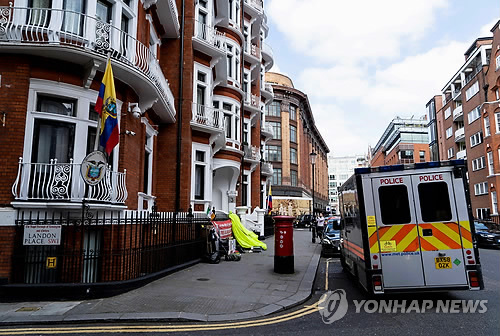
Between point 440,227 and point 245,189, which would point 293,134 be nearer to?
point 245,189

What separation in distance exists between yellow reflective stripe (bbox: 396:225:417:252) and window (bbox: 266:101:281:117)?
166ft

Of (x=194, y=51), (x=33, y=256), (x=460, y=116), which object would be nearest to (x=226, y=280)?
(x=33, y=256)

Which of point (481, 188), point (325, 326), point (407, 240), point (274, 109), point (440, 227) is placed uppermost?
point (274, 109)

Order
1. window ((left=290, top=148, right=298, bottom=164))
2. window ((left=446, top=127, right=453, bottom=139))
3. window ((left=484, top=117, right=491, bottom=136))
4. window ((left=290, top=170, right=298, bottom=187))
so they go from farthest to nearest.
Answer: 1. window ((left=290, top=148, right=298, bottom=164))
2. window ((left=290, top=170, right=298, bottom=187))
3. window ((left=446, top=127, right=453, bottom=139))
4. window ((left=484, top=117, right=491, bottom=136))

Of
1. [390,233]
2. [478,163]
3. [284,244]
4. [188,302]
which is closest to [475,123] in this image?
[478,163]

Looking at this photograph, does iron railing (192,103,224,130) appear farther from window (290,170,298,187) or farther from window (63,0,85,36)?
window (290,170,298,187)

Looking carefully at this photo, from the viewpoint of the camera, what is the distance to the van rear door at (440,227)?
662 centimetres

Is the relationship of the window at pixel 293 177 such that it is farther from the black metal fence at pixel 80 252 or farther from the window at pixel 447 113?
the black metal fence at pixel 80 252

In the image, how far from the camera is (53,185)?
7832 millimetres

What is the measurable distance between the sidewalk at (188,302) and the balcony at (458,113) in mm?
44983

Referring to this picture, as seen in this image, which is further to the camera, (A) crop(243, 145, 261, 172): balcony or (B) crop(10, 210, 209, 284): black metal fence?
(A) crop(243, 145, 261, 172): balcony

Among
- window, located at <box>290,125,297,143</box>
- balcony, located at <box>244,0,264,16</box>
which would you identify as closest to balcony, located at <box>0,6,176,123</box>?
balcony, located at <box>244,0,264,16</box>

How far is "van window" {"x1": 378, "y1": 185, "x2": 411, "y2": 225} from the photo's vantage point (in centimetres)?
688

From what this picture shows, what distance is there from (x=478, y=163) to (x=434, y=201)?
39397mm
